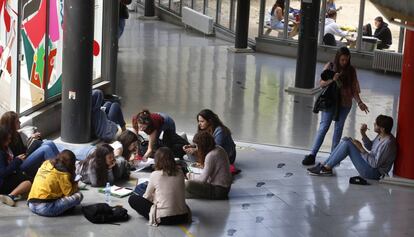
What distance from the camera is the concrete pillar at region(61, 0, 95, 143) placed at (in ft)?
40.4

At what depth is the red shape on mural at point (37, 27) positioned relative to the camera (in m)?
12.9

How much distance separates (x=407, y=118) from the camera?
11570mm

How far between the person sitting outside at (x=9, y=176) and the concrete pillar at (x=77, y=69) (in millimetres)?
2296

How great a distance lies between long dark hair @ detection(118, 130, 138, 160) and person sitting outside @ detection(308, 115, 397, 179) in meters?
2.75

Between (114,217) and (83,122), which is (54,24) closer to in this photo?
(83,122)

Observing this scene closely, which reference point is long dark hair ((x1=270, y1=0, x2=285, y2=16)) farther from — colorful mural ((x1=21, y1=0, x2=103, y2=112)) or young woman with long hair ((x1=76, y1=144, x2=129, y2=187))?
young woman with long hair ((x1=76, y1=144, x2=129, y2=187))

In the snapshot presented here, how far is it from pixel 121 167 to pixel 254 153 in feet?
9.18

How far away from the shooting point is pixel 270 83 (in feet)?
66.3

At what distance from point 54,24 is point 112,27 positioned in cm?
224

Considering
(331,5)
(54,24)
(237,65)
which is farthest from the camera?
(331,5)

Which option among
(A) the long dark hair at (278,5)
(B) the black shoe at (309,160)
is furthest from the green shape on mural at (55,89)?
(A) the long dark hair at (278,5)

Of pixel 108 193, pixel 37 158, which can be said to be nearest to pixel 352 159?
pixel 108 193

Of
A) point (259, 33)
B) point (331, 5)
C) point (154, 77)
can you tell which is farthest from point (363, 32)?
point (154, 77)

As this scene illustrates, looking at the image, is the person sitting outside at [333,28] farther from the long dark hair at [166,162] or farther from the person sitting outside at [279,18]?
the long dark hair at [166,162]
